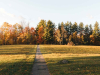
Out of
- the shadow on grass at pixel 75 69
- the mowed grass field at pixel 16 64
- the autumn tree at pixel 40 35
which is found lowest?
the mowed grass field at pixel 16 64

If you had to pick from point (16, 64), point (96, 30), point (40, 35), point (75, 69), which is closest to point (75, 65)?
point (75, 69)

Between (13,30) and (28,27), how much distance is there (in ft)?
38.0

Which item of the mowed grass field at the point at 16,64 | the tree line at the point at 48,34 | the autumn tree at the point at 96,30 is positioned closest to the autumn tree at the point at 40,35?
the tree line at the point at 48,34

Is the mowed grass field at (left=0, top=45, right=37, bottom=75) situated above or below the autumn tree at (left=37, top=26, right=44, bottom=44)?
below

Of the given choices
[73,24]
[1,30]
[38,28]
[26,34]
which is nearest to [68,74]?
[26,34]

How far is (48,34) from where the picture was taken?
65.0 meters

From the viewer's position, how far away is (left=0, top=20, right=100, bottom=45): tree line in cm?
6045

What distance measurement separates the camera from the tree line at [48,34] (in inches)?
2380

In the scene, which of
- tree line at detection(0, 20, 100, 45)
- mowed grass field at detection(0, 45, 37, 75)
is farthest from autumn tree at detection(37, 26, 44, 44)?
mowed grass field at detection(0, 45, 37, 75)

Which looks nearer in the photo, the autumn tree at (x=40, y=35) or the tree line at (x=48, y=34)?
the tree line at (x=48, y=34)

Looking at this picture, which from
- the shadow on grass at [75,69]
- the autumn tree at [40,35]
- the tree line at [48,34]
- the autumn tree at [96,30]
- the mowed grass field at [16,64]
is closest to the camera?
the shadow on grass at [75,69]

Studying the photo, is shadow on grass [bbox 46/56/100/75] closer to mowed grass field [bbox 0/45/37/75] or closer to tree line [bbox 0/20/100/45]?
mowed grass field [bbox 0/45/37/75]

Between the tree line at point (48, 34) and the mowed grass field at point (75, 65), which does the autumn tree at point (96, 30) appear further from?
the mowed grass field at point (75, 65)

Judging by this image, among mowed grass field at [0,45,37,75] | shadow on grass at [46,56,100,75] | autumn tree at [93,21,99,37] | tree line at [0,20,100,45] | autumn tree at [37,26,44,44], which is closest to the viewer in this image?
shadow on grass at [46,56,100,75]
